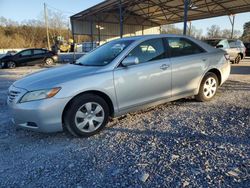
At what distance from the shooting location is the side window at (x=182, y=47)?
185 inches

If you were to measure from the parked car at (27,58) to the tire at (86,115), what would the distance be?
16279 mm

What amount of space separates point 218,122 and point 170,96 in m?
1.00

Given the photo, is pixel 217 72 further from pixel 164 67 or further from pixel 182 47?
pixel 164 67

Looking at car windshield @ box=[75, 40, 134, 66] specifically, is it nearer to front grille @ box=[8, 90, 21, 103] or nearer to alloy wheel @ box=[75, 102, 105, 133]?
alloy wheel @ box=[75, 102, 105, 133]

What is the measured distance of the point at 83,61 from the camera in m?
4.66

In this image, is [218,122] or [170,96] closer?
[218,122]

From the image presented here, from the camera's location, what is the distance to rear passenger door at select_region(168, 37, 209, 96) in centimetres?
463

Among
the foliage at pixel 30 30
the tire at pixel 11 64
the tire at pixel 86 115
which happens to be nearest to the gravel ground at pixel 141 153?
the tire at pixel 86 115

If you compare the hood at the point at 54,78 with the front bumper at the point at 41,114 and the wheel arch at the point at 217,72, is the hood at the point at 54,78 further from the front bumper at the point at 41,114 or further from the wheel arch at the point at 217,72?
the wheel arch at the point at 217,72

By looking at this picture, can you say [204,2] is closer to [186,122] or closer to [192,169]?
[186,122]

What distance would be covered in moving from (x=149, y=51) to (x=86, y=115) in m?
1.69

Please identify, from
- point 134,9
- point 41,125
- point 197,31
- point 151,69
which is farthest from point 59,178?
point 197,31

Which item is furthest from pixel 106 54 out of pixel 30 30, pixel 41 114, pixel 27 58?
pixel 30 30

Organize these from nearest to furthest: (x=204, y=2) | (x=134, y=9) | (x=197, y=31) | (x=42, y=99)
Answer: (x=42, y=99) → (x=204, y=2) → (x=134, y=9) → (x=197, y=31)
